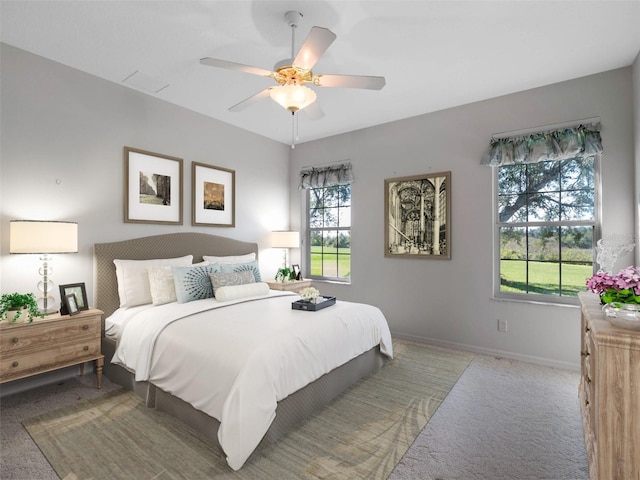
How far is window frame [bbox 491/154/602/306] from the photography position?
3.21 meters

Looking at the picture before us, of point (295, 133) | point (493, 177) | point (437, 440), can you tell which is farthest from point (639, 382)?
point (295, 133)

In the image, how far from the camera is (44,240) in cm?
258

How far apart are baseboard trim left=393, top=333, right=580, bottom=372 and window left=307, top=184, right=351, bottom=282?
4.27 ft

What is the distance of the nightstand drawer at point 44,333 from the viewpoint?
93.9 inches

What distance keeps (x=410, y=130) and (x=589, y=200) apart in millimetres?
2060

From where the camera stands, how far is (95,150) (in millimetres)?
3242

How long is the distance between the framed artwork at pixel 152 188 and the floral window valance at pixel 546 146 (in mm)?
3533

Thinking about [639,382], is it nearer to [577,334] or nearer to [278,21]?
[577,334]

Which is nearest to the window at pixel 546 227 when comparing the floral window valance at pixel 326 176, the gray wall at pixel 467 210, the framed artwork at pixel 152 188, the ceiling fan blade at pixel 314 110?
the gray wall at pixel 467 210

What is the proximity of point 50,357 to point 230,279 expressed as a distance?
154 cm

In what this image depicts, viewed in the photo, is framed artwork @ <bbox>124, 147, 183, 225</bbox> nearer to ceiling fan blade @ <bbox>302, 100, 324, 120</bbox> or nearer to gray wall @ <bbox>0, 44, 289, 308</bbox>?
gray wall @ <bbox>0, 44, 289, 308</bbox>

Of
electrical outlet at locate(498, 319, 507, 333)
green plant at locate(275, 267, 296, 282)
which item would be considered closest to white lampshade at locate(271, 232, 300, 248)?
green plant at locate(275, 267, 296, 282)

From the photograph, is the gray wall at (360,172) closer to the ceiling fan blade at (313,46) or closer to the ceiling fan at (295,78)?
the ceiling fan at (295,78)

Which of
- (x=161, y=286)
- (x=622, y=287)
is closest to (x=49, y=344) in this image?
(x=161, y=286)
